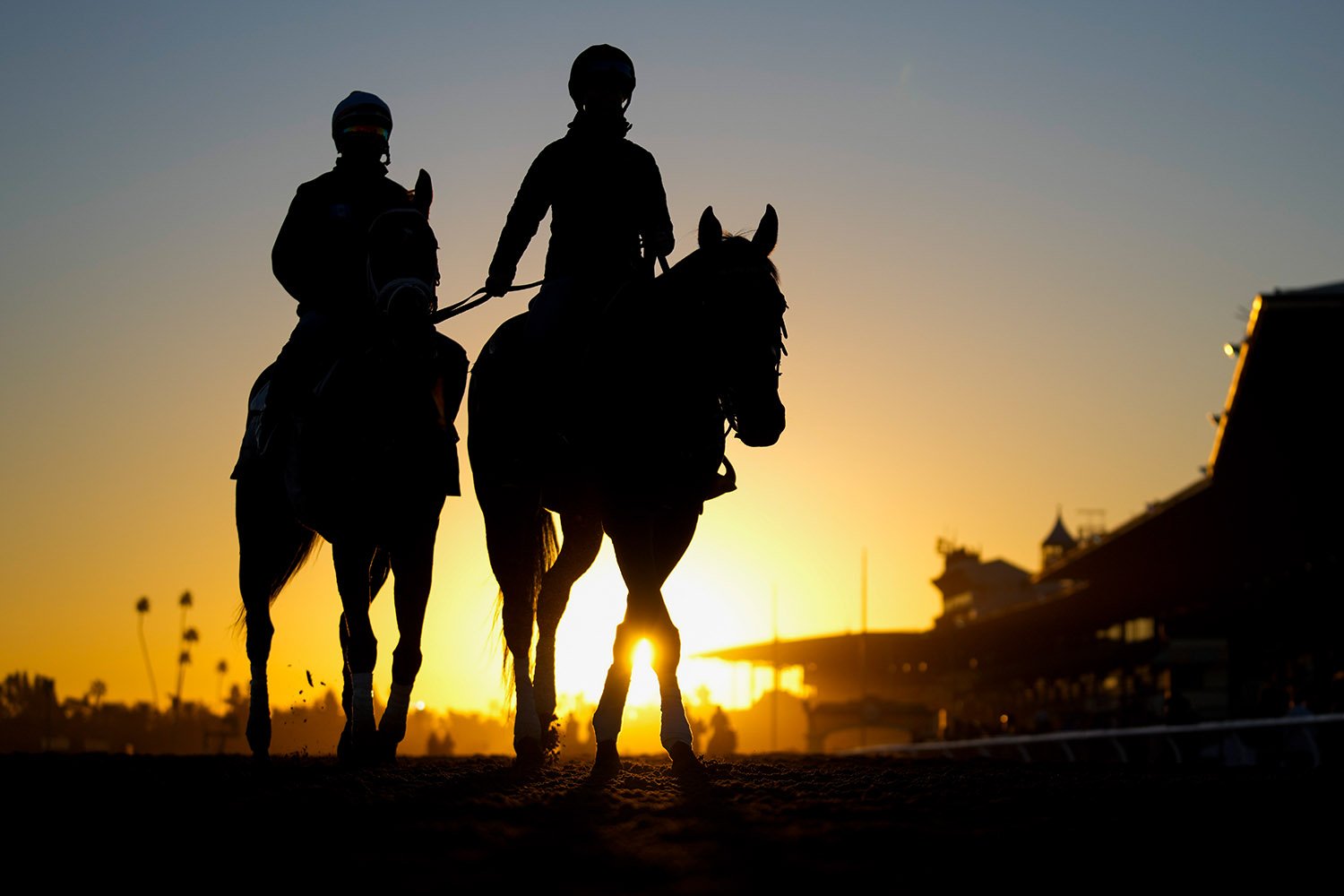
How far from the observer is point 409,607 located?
337 inches

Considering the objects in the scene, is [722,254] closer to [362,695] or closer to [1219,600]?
[362,695]

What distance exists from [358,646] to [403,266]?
1687 millimetres

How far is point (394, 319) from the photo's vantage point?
805cm

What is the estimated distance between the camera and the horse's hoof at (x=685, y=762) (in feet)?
23.1

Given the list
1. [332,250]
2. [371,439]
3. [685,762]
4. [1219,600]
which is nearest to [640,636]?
[685,762]

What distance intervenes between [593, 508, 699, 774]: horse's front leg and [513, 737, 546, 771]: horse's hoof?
2.05 ft

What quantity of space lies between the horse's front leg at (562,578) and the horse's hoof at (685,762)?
1.75 m

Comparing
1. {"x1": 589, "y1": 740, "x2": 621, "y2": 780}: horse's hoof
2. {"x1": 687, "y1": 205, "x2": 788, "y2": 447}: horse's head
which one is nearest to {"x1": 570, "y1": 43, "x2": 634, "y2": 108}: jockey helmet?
{"x1": 687, "y1": 205, "x2": 788, "y2": 447}: horse's head

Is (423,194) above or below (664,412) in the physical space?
above

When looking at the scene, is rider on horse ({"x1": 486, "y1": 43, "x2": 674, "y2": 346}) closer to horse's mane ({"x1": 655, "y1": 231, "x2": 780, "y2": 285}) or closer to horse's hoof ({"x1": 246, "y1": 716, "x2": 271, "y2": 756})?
horse's mane ({"x1": 655, "y1": 231, "x2": 780, "y2": 285})

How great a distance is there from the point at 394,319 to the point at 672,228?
50.0 inches

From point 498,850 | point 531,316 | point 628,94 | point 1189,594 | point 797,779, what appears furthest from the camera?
point 1189,594

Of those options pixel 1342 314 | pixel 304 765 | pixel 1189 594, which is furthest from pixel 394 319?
pixel 1189 594

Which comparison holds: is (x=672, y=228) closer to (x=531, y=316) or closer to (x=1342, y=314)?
(x=531, y=316)
